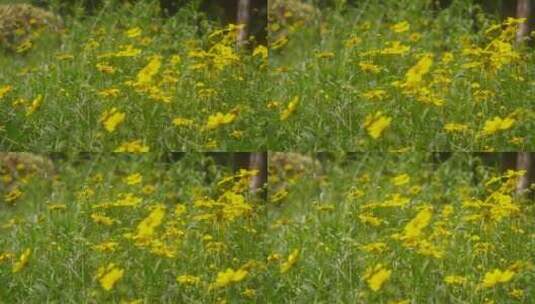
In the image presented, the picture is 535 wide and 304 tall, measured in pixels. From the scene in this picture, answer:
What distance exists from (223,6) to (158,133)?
1.82 ft

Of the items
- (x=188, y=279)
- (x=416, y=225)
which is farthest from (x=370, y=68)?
(x=188, y=279)

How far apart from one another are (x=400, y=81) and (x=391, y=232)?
549 millimetres

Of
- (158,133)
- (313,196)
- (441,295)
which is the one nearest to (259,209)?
(313,196)

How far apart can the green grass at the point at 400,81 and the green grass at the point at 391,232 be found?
0.11 m

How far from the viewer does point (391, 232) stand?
144 inches

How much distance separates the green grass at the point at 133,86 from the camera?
3596mm

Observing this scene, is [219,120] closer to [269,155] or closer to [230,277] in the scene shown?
[269,155]

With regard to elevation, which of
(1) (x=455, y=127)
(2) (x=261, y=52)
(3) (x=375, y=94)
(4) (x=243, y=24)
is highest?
(4) (x=243, y=24)

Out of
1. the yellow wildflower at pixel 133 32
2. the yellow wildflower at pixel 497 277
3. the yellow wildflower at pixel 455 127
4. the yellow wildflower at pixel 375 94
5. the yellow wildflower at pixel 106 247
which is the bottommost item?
the yellow wildflower at pixel 497 277

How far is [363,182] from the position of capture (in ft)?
12.1

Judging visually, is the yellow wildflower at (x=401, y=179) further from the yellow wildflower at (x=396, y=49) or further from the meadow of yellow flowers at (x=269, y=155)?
the yellow wildflower at (x=396, y=49)

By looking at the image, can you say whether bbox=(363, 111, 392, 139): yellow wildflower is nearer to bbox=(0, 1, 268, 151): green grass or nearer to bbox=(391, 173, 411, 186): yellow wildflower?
bbox=(391, 173, 411, 186): yellow wildflower

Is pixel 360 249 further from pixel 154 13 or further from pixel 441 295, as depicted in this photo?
pixel 154 13

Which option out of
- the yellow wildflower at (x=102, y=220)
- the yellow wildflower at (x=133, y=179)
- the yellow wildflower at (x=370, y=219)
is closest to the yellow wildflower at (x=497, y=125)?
the yellow wildflower at (x=370, y=219)
